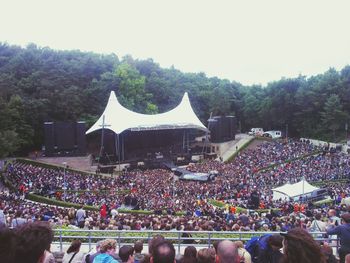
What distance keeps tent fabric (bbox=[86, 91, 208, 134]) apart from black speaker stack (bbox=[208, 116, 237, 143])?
4350 millimetres

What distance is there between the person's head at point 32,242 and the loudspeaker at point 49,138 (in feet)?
101

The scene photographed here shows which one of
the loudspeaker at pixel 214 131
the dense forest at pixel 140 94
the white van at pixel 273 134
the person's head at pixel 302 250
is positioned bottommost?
the white van at pixel 273 134

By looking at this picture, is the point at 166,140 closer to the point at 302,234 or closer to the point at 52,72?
the point at 52,72

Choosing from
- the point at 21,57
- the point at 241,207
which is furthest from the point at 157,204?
the point at 21,57

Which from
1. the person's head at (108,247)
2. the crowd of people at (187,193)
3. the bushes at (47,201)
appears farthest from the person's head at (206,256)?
the bushes at (47,201)

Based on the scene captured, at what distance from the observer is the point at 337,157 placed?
114ft

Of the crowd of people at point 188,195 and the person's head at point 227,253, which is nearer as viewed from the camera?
the person's head at point 227,253

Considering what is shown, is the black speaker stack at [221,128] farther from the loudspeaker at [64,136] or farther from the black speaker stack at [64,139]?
the loudspeaker at [64,136]

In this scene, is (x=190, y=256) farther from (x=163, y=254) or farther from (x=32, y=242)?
(x=32, y=242)

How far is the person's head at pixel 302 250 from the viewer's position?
2.75 m

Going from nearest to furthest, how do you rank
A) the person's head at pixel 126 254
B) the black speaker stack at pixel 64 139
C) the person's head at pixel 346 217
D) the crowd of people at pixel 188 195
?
the person's head at pixel 126 254
the person's head at pixel 346 217
the crowd of people at pixel 188 195
the black speaker stack at pixel 64 139

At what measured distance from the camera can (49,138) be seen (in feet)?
107

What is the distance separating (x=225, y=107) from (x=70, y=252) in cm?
4763

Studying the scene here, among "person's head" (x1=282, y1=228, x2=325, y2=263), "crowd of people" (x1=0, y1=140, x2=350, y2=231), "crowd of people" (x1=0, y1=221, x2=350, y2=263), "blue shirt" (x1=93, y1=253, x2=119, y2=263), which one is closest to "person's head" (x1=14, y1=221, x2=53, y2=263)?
"crowd of people" (x1=0, y1=221, x2=350, y2=263)
